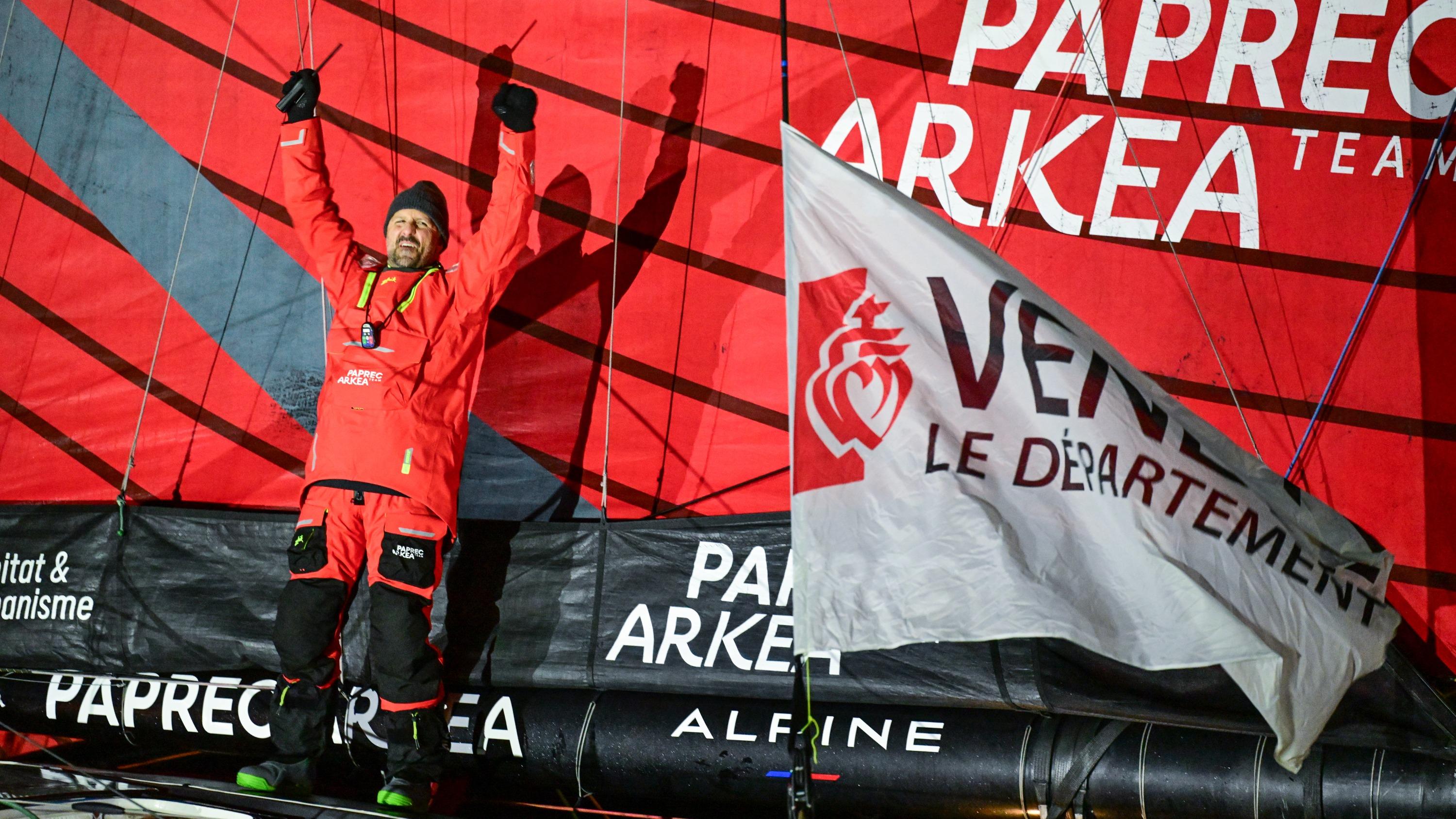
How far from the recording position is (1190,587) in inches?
77.4

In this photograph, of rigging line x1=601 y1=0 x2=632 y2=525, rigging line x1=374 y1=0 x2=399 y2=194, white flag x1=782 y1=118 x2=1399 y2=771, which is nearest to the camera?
white flag x1=782 y1=118 x2=1399 y2=771

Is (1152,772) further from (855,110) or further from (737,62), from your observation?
(737,62)

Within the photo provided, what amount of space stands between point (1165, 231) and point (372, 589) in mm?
2264

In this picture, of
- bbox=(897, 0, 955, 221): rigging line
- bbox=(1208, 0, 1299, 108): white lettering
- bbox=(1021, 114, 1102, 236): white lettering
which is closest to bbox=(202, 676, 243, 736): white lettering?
bbox=(897, 0, 955, 221): rigging line

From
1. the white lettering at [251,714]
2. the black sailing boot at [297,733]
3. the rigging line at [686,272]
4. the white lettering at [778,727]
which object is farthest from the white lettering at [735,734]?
the white lettering at [251,714]

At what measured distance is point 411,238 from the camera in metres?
2.96

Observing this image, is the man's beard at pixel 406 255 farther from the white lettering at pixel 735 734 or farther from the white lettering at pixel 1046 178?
the white lettering at pixel 1046 178

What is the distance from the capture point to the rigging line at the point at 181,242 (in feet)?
11.7

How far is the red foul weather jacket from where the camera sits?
8.94ft

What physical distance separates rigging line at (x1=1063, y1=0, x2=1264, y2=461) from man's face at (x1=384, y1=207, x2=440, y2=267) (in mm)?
1852

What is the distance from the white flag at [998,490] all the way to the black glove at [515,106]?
87cm

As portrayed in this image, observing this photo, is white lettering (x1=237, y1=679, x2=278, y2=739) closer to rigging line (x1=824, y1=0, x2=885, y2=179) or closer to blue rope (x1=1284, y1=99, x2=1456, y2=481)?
rigging line (x1=824, y1=0, x2=885, y2=179)

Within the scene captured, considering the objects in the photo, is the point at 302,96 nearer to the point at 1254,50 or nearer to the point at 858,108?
the point at 858,108

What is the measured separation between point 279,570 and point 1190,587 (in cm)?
242
